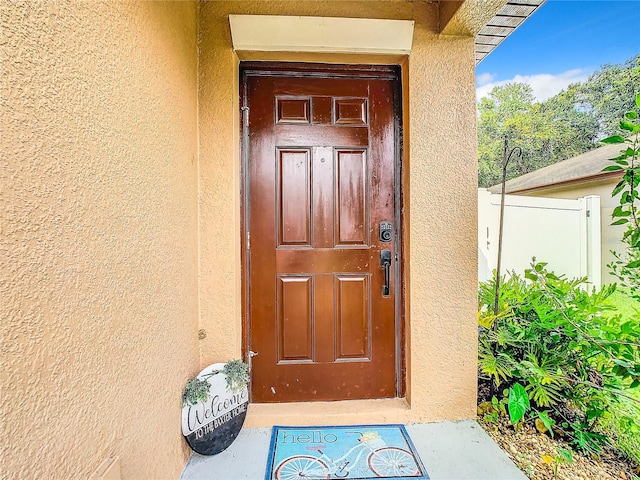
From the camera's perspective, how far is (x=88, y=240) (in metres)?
0.83

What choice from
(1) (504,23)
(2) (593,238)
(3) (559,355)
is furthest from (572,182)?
(3) (559,355)

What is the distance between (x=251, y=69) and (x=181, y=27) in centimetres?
46

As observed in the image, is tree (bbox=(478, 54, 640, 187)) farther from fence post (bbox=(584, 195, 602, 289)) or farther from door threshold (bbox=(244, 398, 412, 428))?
door threshold (bbox=(244, 398, 412, 428))

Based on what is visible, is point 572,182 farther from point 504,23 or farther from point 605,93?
point 605,93

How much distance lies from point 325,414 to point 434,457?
0.64 m

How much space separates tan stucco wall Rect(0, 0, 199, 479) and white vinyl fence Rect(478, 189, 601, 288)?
13.4 feet

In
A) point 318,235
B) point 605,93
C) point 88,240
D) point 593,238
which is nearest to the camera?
point 88,240

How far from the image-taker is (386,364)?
1.93 meters

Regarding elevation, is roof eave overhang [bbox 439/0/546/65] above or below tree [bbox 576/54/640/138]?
below

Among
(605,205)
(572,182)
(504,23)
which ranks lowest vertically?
(605,205)

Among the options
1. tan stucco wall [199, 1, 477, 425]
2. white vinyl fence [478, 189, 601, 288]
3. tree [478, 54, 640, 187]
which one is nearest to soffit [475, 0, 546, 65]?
tan stucco wall [199, 1, 477, 425]

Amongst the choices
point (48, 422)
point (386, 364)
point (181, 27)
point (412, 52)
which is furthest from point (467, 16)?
point (48, 422)

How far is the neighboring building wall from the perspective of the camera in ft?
12.2

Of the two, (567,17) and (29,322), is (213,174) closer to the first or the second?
(29,322)
